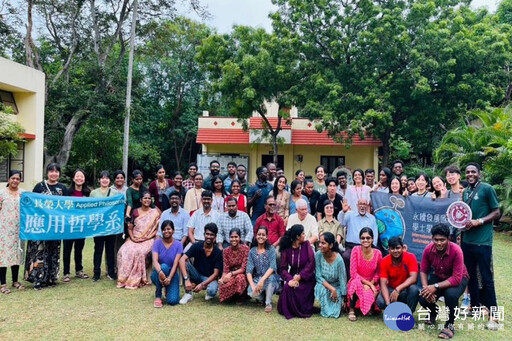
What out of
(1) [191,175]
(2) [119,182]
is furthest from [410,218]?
(2) [119,182]

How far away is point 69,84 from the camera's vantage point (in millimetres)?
15688

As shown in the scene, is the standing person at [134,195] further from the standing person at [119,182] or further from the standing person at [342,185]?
the standing person at [342,185]

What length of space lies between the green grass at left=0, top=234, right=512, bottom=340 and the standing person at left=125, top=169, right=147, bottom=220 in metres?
1.30

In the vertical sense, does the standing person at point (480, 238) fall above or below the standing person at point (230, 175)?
below

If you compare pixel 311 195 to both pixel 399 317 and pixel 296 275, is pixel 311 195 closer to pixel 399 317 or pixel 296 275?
pixel 296 275

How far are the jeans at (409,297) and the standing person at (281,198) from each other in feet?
6.31

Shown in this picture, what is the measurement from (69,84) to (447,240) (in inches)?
579

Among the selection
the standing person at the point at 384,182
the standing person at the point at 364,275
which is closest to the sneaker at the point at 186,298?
the standing person at the point at 364,275

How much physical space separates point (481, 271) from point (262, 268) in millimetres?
2430

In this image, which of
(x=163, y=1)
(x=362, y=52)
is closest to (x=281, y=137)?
(x=362, y=52)

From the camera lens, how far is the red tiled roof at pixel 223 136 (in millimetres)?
19641

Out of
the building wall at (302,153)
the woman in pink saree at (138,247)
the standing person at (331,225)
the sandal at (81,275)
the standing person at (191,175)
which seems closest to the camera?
the standing person at (331,225)

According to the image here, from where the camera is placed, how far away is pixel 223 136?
19859 millimetres

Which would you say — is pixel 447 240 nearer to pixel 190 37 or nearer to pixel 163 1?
pixel 163 1
